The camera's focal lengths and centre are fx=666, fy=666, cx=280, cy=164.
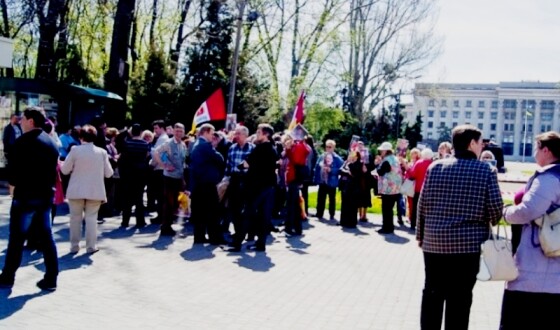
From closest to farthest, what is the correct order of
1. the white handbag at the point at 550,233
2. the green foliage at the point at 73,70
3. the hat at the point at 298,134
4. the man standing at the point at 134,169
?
the white handbag at the point at 550,233, the man standing at the point at 134,169, the hat at the point at 298,134, the green foliage at the point at 73,70

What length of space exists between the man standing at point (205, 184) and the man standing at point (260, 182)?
558mm

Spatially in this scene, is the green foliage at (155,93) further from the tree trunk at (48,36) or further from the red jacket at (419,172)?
the red jacket at (419,172)

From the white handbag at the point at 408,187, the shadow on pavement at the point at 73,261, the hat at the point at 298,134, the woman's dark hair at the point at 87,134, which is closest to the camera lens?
the shadow on pavement at the point at 73,261

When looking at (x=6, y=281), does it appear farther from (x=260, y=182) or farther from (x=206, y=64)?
(x=206, y=64)

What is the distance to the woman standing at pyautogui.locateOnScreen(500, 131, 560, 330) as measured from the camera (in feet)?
15.8

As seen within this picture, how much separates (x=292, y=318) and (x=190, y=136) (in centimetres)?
908

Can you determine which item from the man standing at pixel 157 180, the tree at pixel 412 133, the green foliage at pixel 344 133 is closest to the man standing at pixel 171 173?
the man standing at pixel 157 180

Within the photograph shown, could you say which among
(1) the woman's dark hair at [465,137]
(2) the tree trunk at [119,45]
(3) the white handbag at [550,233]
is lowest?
(3) the white handbag at [550,233]

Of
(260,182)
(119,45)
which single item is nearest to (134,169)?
(260,182)

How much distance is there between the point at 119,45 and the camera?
22.0m

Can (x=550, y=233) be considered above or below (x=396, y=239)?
above

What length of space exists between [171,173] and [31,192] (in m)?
4.87

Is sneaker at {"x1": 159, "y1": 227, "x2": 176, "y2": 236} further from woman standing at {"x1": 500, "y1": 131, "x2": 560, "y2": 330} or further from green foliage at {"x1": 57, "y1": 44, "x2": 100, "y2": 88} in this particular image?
green foliage at {"x1": 57, "y1": 44, "x2": 100, "y2": 88}

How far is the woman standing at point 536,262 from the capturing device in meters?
4.81
